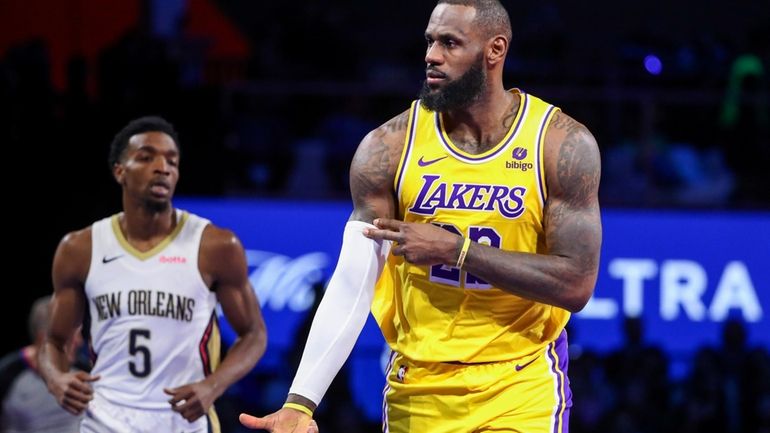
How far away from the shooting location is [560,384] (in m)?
4.51

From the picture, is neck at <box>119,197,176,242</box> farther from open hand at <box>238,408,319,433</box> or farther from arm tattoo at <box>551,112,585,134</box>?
arm tattoo at <box>551,112,585,134</box>

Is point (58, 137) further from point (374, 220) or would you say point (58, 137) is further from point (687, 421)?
point (374, 220)

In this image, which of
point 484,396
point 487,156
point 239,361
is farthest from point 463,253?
point 239,361

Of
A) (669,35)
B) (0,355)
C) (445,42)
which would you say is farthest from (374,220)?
(669,35)

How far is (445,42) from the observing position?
445 cm

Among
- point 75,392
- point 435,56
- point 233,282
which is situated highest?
point 435,56

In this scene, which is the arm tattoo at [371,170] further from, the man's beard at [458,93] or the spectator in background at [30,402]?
the spectator in background at [30,402]

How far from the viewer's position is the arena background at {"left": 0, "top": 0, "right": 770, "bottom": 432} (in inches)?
391

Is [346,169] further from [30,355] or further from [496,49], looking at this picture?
[496,49]

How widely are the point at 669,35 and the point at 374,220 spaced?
10.4m

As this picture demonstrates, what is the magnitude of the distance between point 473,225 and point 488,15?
76 cm

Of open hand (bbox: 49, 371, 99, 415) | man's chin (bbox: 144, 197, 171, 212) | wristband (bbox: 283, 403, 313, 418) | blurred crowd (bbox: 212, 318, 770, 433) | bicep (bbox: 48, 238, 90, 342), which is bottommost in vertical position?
blurred crowd (bbox: 212, 318, 770, 433)

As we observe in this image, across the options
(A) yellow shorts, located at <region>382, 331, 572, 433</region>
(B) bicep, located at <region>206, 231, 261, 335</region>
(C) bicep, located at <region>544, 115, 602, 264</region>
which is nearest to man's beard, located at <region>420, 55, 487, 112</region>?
(C) bicep, located at <region>544, 115, 602, 264</region>

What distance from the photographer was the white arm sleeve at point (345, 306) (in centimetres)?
429
